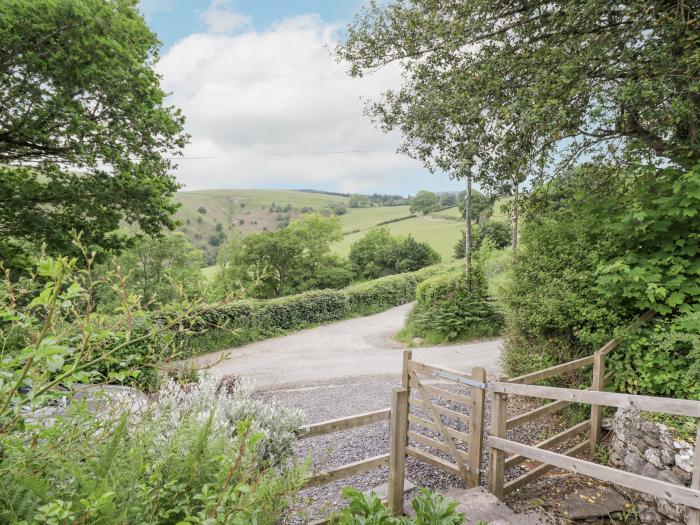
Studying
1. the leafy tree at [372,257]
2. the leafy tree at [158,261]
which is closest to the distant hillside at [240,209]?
the leafy tree at [372,257]

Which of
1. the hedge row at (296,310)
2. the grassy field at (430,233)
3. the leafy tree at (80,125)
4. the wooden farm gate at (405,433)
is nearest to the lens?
the wooden farm gate at (405,433)

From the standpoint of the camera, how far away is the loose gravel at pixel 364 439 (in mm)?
4422

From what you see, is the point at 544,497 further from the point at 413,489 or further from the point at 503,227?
the point at 503,227

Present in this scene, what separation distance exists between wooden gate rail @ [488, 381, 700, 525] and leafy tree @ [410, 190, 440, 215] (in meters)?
70.3

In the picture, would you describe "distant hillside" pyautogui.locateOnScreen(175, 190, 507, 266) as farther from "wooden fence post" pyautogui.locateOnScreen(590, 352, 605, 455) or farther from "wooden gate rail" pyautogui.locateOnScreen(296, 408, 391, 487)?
"wooden gate rail" pyautogui.locateOnScreen(296, 408, 391, 487)

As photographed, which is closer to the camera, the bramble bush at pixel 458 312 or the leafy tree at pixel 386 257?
the bramble bush at pixel 458 312

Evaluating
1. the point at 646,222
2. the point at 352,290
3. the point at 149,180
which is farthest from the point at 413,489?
the point at 352,290

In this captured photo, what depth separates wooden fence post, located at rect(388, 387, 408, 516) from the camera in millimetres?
3789

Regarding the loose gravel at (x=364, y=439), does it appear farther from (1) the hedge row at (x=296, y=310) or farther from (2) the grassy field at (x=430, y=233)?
(2) the grassy field at (x=430, y=233)

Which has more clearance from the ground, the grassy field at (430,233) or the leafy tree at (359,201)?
the leafy tree at (359,201)

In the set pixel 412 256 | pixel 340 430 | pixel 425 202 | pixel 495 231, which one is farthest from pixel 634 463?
pixel 425 202

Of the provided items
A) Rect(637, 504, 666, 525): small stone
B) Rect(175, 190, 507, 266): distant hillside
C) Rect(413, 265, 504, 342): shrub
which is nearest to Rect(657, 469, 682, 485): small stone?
Rect(637, 504, 666, 525): small stone

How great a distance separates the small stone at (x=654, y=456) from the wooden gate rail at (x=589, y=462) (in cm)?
77

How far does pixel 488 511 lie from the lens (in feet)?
11.3
